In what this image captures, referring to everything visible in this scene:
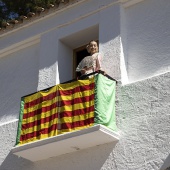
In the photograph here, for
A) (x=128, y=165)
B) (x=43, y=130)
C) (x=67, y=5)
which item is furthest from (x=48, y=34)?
(x=128, y=165)

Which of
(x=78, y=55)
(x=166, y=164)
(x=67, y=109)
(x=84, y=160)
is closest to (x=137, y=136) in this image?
(x=166, y=164)

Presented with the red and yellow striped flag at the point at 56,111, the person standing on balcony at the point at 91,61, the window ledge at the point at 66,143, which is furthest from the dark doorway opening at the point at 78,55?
the window ledge at the point at 66,143

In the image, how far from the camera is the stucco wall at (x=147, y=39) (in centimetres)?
1123

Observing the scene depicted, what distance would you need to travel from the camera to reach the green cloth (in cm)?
1059

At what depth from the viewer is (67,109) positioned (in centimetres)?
1115

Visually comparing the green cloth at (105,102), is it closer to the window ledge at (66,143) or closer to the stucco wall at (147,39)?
the window ledge at (66,143)

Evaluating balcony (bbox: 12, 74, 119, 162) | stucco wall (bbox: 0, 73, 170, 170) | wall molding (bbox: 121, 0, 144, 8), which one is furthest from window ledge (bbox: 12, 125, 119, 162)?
wall molding (bbox: 121, 0, 144, 8)

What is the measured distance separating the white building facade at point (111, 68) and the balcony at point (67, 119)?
0.75 ft

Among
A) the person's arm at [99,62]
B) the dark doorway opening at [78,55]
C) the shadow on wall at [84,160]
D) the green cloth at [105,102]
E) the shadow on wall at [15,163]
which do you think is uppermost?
the dark doorway opening at [78,55]

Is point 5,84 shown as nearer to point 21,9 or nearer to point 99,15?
point 99,15

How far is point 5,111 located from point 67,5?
293 centimetres

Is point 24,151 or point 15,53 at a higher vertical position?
point 15,53

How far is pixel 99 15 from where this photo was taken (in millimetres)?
12406

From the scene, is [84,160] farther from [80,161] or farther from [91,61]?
[91,61]
